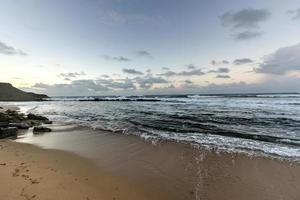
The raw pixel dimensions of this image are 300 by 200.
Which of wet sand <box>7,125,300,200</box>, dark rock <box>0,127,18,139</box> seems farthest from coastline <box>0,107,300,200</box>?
dark rock <box>0,127,18,139</box>

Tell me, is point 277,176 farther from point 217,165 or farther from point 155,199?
point 155,199

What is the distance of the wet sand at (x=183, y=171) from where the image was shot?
16.5 feet

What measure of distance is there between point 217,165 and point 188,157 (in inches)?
47.0

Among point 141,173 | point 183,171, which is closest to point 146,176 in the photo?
point 141,173

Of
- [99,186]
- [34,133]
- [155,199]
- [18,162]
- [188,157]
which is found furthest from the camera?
[34,133]

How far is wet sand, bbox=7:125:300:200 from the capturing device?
5.03 m

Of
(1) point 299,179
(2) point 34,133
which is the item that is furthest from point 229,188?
(2) point 34,133

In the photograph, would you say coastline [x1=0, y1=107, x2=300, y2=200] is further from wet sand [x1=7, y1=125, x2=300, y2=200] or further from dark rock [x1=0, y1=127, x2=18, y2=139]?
dark rock [x1=0, y1=127, x2=18, y2=139]

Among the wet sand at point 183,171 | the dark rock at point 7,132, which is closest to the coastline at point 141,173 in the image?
the wet sand at point 183,171

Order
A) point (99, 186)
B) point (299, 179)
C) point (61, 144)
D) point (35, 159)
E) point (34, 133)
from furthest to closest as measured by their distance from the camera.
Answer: point (34, 133) → point (61, 144) → point (35, 159) → point (299, 179) → point (99, 186)

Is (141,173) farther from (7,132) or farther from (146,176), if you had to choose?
(7,132)

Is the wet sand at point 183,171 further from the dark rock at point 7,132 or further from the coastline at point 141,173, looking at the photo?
the dark rock at point 7,132

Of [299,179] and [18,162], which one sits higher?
[18,162]

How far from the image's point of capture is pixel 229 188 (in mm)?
5242
